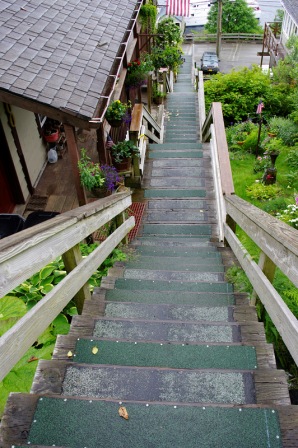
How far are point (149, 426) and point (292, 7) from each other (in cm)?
2698

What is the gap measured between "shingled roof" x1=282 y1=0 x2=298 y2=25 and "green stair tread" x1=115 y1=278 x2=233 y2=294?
22000 millimetres

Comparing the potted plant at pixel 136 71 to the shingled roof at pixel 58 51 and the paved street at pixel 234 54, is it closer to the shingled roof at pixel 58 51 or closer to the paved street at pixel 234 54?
the shingled roof at pixel 58 51

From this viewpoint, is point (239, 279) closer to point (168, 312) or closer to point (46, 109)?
point (168, 312)

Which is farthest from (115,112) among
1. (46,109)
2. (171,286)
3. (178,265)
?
(171,286)

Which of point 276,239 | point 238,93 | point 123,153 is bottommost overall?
point 238,93

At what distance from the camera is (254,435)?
1.86 m

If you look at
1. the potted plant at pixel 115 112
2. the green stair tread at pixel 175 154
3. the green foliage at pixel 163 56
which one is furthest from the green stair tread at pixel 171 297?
the green foliage at pixel 163 56

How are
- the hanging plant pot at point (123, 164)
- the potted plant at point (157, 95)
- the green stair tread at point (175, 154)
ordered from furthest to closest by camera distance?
the potted plant at point (157, 95), the green stair tread at point (175, 154), the hanging plant pot at point (123, 164)

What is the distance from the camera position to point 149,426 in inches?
75.6

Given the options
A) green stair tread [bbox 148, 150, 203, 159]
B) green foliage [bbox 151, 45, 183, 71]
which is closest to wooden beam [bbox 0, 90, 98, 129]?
green stair tread [bbox 148, 150, 203, 159]

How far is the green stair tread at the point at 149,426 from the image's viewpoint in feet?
6.07

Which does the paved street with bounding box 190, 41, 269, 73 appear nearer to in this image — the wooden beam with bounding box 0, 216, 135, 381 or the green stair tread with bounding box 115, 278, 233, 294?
the green stair tread with bounding box 115, 278, 233, 294

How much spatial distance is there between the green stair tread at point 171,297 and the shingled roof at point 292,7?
73.3ft

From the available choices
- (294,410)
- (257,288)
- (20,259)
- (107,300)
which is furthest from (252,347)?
(20,259)
